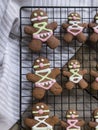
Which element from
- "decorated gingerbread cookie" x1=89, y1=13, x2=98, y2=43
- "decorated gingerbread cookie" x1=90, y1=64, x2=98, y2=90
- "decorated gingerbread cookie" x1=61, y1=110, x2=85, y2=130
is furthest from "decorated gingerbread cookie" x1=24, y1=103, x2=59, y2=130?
"decorated gingerbread cookie" x1=89, y1=13, x2=98, y2=43

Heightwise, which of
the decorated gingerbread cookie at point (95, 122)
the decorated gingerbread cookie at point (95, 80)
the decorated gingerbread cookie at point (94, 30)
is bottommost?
the decorated gingerbread cookie at point (95, 122)

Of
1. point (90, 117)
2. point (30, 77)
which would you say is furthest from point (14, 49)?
point (90, 117)

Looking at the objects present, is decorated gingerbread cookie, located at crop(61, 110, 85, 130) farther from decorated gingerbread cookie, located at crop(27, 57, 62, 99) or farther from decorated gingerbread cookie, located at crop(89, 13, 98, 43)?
decorated gingerbread cookie, located at crop(89, 13, 98, 43)

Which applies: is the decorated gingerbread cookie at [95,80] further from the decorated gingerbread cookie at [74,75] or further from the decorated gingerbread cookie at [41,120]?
the decorated gingerbread cookie at [41,120]

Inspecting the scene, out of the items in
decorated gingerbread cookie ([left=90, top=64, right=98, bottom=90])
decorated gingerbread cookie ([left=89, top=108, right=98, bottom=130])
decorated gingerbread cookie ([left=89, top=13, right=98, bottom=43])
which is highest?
decorated gingerbread cookie ([left=89, top=13, right=98, bottom=43])

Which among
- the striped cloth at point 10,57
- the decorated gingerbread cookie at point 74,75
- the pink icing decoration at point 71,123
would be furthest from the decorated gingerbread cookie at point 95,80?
the striped cloth at point 10,57

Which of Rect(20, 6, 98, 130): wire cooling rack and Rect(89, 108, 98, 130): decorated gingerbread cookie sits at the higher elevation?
Rect(20, 6, 98, 130): wire cooling rack

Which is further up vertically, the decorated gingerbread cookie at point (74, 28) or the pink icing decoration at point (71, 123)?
the decorated gingerbread cookie at point (74, 28)
